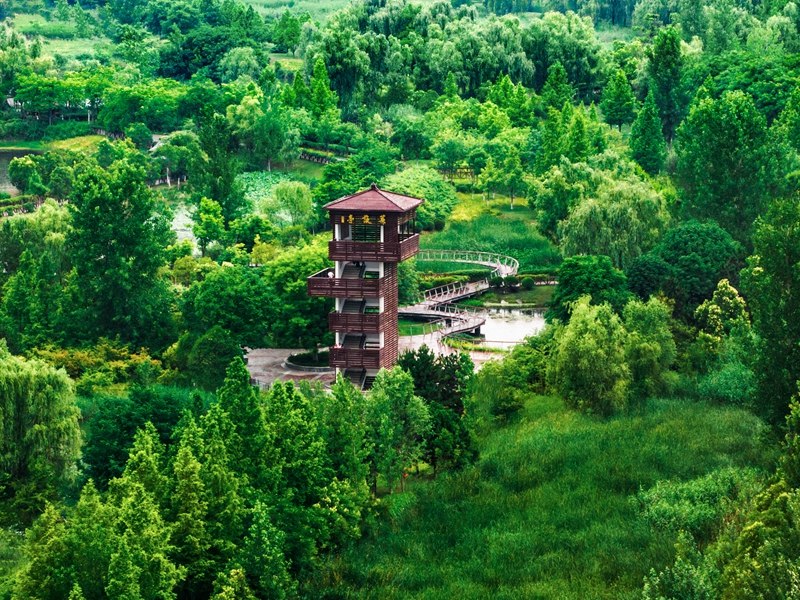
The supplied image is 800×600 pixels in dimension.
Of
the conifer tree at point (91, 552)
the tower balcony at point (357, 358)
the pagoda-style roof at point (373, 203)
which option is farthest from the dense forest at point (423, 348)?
the pagoda-style roof at point (373, 203)

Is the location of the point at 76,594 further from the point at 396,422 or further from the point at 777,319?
the point at 777,319

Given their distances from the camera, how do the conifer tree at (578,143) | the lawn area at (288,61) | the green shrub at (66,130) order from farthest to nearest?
the lawn area at (288,61)
the green shrub at (66,130)
the conifer tree at (578,143)

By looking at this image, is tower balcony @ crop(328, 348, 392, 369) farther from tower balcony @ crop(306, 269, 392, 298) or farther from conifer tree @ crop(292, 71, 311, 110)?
conifer tree @ crop(292, 71, 311, 110)

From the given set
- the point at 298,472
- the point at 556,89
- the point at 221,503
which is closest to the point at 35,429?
the point at 298,472

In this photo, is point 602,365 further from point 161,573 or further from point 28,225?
point 28,225

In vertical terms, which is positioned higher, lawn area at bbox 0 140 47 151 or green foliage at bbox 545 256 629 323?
lawn area at bbox 0 140 47 151

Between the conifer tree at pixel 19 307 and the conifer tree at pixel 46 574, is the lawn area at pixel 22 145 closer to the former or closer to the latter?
the conifer tree at pixel 19 307

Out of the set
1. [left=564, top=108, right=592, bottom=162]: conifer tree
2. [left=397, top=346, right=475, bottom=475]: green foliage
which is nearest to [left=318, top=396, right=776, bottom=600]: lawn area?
[left=397, top=346, right=475, bottom=475]: green foliage
